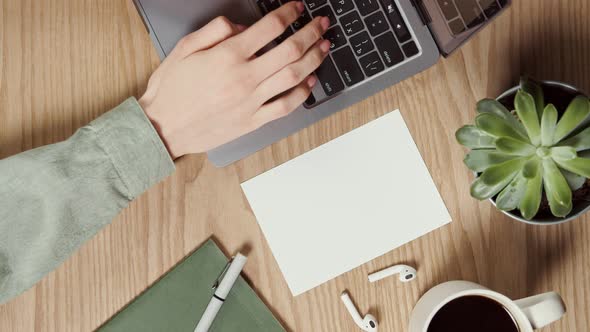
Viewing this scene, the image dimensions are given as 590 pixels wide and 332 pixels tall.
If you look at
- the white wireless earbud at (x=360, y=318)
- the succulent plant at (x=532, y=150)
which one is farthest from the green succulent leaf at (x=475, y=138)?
the white wireless earbud at (x=360, y=318)

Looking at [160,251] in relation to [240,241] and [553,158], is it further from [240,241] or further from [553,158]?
[553,158]

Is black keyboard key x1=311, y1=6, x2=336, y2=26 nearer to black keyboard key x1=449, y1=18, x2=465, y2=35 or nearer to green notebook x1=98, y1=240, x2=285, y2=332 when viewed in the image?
black keyboard key x1=449, y1=18, x2=465, y2=35

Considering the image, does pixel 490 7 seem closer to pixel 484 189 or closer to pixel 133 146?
pixel 484 189

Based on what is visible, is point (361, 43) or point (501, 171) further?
point (361, 43)

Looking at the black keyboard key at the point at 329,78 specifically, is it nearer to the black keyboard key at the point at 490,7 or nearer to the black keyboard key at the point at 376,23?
the black keyboard key at the point at 376,23

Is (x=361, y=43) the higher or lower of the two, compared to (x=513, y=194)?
higher

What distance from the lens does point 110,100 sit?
23.3 inches

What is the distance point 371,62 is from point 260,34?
135 mm

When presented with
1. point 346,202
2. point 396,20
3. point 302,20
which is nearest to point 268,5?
point 302,20

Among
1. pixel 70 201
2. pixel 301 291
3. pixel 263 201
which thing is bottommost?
pixel 301 291

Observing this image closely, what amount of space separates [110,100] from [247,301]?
0.29m

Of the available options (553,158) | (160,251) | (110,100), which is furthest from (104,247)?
(553,158)

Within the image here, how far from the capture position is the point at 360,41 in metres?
0.57

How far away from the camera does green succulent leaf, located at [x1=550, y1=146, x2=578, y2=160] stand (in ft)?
1.38
